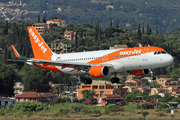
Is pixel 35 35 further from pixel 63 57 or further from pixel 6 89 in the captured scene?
pixel 6 89

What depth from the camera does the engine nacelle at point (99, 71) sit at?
63256 mm

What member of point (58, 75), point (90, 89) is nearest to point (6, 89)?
point (90, 89)

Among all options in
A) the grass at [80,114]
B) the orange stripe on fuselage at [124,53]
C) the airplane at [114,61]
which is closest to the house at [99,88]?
the grass at [80,114]

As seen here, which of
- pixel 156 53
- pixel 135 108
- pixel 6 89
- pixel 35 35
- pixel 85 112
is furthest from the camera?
A: pixel 6 89

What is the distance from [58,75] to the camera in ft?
262

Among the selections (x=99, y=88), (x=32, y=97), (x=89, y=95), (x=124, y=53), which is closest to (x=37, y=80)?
(x=32, y=97)

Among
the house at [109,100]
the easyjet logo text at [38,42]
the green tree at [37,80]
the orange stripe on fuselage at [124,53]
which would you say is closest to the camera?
the orange stripe on fuselage at [124,53]

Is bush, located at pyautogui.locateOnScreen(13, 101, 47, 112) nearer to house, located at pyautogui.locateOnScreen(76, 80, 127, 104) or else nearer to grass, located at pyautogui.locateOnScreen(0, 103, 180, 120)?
grass, located at pyautogui.locateOnScreen(0, 103, 180, 120)

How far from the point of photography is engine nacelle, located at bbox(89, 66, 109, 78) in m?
63.3

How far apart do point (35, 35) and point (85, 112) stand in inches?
2253

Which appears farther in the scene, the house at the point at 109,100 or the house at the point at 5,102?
the house at the point at 109,100

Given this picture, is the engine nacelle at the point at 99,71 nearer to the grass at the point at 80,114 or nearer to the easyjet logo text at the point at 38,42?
the easyjet logo text at the point at 38,42

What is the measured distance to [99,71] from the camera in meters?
63.3

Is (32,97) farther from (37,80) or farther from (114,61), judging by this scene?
(114,61)
